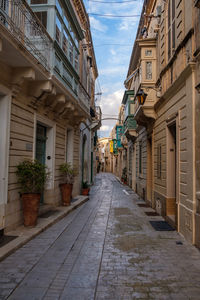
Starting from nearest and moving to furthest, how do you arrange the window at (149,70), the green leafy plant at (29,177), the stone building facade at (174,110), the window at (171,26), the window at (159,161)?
the stone building facade at (174,110), the green leafy plant at (29,177), the window at (171,26), the window at (159,161), the window at (149,70)

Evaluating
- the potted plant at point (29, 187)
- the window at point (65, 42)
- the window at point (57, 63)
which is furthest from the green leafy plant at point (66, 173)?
the window at point (65, 42)

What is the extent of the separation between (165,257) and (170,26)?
6717 mm

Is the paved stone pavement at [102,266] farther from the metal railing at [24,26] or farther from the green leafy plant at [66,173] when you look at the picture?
the metal railing at [24,26]

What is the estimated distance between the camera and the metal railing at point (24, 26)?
16.6 feet

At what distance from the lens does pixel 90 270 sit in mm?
3998

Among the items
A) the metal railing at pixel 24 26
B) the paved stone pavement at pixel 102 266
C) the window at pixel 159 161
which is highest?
the metal railing at pixel 24 26

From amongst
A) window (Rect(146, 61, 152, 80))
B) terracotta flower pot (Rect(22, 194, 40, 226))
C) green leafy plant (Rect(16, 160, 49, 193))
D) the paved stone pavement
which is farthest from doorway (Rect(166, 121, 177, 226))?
terracotta flower pot (Rect(22, 194, 40, 226))

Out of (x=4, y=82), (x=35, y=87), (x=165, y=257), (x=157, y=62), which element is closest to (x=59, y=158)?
(x=35, y=87)

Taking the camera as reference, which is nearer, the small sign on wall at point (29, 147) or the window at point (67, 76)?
the small sign on wall at point (29, 147)

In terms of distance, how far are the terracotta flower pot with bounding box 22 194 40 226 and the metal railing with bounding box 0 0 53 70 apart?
3.45 meters

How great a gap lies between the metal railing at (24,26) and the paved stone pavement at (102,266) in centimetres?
417

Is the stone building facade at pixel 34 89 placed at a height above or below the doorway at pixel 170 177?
above

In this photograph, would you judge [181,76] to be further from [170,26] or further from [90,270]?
[90,270]

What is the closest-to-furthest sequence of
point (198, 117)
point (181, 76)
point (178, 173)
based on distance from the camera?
1. point (198, 117)
2. point (181, 76)
3. point (178, 173)
